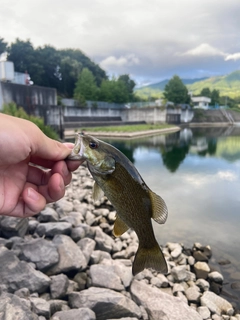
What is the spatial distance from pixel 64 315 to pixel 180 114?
191 ft

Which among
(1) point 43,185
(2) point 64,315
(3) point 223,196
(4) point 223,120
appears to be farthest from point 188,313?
(4) point 223,120

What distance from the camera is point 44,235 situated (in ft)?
15.6

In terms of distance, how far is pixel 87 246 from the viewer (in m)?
4.68

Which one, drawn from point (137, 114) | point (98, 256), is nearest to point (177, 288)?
point (98, 256)

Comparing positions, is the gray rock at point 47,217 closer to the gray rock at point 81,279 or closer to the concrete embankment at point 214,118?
the gray rock at point 81,279

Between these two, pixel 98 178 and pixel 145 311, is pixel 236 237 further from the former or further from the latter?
pixel 98 178

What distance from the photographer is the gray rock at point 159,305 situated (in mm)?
3462

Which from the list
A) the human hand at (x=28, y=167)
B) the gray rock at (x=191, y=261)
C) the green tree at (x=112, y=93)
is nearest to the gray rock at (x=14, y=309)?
the human hand at (x=28, y=167)

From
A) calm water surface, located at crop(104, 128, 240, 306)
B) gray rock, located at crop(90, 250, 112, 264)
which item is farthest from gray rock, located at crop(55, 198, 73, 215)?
calm water surface, located at crop(104, 128, 240, 306)

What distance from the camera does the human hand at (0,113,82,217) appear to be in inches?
84.0

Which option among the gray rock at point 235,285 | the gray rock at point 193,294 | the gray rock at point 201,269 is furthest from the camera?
the gray rock at point 201,269

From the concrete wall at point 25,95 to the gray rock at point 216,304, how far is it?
19598mm

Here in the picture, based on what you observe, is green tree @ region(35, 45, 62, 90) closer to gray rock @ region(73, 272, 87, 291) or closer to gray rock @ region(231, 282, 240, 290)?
gray rock @ region(73, 272, 87, 291)

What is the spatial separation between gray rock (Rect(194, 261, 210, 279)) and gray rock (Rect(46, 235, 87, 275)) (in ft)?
7.96
